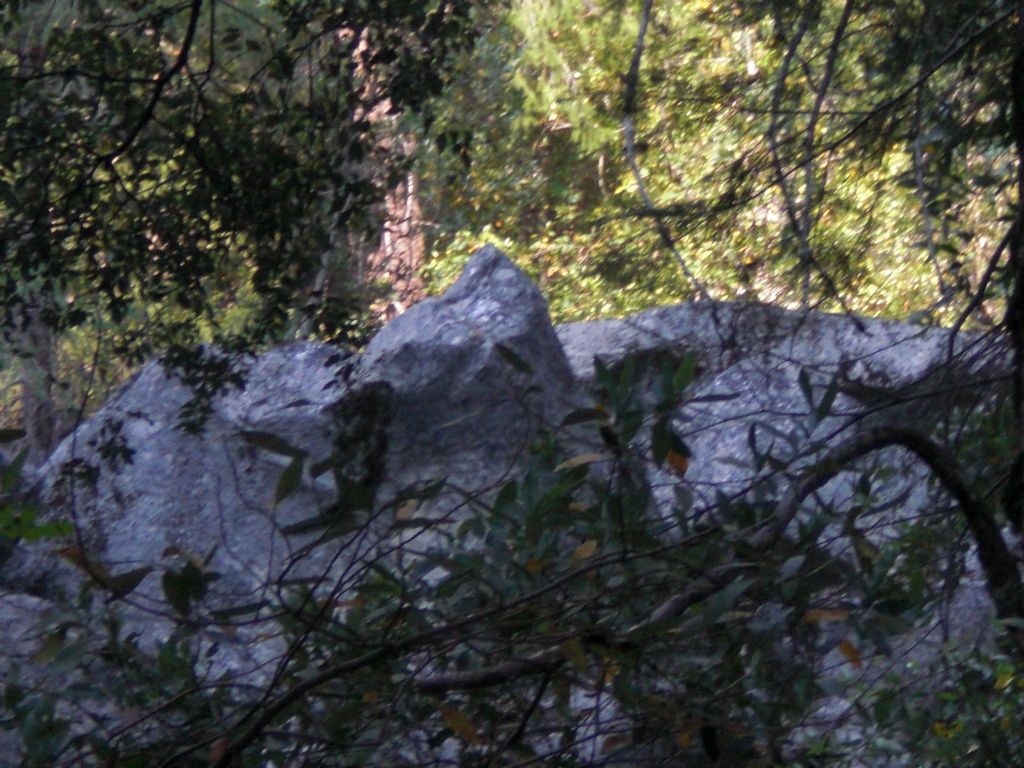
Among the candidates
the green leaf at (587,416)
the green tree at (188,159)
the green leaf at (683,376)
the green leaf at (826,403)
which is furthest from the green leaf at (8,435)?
the green tree at (188,159)

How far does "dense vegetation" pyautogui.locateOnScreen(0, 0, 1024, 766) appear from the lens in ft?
6.56

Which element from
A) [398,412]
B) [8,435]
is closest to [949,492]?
[8,435]

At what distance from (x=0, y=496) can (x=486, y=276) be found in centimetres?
593

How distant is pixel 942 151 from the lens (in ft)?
13.1

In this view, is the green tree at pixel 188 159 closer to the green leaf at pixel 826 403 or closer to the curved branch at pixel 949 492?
the curved branch at pixel 949 492

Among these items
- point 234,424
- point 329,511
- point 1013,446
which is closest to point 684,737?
point 329,511

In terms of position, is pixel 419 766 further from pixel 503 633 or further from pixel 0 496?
pixel 0 496

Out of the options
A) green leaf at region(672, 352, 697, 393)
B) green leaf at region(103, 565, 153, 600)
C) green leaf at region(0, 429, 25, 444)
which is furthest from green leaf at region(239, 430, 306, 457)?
green leaf at region(672, 352, 697, 393)

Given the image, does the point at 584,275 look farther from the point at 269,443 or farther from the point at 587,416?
the point at 269,443

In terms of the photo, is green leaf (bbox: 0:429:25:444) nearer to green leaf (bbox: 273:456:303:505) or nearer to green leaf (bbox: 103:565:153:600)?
green leaf (bbox: 103:565:153:600)

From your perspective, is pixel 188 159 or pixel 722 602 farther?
pixel 188 159

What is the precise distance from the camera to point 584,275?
461 centimetres

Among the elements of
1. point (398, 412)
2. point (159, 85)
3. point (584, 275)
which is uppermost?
point (398, 412)

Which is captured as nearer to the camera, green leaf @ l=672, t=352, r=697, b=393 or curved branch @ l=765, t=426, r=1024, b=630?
green leaf @ l=672, t=352, r=697, b=393
